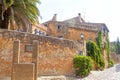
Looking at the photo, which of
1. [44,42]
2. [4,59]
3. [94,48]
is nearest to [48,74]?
[44,42]

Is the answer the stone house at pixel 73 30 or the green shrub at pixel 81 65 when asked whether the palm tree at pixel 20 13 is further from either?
the stone house at pixel 73 30

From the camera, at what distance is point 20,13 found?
1100 inches

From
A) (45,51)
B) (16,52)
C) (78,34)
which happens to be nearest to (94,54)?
(78,34)

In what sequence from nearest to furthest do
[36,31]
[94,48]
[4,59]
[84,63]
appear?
[4,59] < [84,63] < [94,48] < [36,31]

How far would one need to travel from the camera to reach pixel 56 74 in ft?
94.0

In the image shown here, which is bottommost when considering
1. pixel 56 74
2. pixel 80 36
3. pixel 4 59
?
pixel 56 74

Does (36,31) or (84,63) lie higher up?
(36,31)

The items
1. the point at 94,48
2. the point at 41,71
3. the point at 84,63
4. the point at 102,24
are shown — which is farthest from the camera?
the point at 102,24

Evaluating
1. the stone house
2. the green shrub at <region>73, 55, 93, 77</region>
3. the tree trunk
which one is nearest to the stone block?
the tree trunk

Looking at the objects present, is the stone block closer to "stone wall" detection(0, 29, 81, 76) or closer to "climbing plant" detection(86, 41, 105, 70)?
"stone wall" detection(0, 29, 81, 76)

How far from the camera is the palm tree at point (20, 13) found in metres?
26.7

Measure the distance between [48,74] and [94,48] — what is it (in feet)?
45.1

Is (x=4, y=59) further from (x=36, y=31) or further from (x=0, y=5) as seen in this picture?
(x=36, y=31)

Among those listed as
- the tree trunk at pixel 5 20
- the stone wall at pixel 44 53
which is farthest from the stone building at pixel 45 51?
the tree trunk at pixel 5 20
